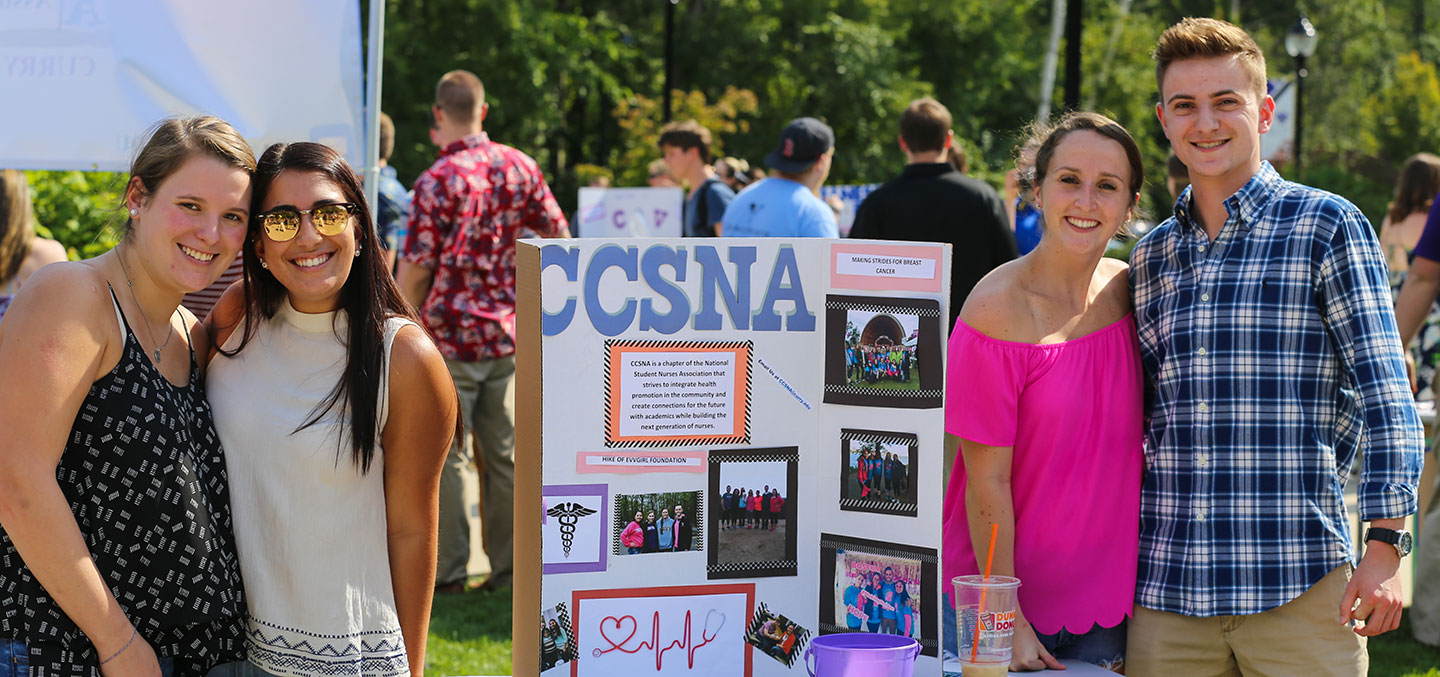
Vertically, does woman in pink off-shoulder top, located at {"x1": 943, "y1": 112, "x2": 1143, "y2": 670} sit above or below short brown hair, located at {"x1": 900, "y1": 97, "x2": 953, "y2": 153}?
below

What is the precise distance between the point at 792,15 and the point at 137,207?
26.8 metres

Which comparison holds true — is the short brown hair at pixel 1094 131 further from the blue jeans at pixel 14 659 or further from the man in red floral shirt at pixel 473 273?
the man in red floral shirt at pixel 473 273

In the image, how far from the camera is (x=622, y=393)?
261 cm

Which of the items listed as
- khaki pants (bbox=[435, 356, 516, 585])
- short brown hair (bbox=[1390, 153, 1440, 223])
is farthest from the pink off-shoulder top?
short brown hair (bbox=[1390, 153, 1440, 223])

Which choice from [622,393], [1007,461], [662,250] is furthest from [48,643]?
[1007,461]

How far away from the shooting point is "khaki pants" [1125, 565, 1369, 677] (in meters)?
2.87

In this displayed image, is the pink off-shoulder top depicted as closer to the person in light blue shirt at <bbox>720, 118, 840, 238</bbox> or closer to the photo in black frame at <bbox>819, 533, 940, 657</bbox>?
the photo in black frame at <bbox>819, 533, 940, 657</bbox>

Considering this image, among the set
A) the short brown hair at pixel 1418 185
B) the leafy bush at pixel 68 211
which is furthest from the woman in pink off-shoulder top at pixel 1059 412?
the leafy bush at pixel 68 211

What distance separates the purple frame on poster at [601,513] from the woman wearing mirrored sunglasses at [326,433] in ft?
0.95

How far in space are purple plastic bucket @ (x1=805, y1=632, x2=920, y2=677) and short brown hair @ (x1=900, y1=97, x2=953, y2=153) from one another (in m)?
3.94

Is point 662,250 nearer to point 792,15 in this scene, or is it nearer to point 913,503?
point 913,503

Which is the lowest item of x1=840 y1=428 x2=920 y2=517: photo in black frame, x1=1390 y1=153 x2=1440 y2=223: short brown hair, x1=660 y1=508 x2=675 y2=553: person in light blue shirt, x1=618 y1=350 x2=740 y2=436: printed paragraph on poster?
x1=660 y1=508 x2=675 y2=553: person in light blue shirt

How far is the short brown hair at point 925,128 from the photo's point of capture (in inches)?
240

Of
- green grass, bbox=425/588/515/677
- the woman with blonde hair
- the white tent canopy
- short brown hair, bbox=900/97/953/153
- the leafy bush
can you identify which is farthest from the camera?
the leafy bush
